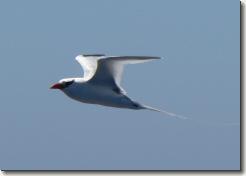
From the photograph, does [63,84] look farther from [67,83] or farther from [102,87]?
[102,87]

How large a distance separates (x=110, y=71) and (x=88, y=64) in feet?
3.02

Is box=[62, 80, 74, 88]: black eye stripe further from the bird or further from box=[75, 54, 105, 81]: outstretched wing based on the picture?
box=[75, 54, 105, 81]: outstretched wing

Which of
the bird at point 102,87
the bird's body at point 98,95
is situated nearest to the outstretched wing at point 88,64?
the bird at point 102,87

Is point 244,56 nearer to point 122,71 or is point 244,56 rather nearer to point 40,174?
point 122,71

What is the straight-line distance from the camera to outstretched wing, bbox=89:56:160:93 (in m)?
8.92

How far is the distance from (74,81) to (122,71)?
0.71 metres

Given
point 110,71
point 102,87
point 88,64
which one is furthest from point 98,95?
point 88,64

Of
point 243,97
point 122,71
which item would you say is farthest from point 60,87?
point 243,97

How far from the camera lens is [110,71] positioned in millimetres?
9266

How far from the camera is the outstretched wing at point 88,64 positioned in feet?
31.3

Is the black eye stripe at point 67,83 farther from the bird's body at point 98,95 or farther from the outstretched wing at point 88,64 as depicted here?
the outstretched wing at point 88,64

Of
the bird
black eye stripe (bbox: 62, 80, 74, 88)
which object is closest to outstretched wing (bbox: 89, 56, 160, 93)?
the bird

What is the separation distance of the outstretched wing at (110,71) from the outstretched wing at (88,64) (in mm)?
130

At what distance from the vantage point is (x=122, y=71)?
9.31 metres
